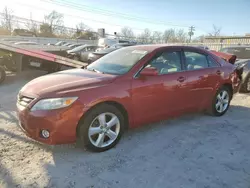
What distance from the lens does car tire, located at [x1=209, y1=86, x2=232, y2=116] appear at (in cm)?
478

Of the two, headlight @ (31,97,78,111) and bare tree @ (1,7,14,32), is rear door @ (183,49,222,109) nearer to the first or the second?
headlight @ (31,97,78,111)

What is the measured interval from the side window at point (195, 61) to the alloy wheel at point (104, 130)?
1808 mm

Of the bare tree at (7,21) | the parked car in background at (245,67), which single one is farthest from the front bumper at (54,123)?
the bare tree at (7,21)

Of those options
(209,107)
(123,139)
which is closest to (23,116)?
(123,139)

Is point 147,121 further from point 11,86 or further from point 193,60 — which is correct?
point 11,86

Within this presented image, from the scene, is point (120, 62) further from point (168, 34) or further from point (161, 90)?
point (168, 34)

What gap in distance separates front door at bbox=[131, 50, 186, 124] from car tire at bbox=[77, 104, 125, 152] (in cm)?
36

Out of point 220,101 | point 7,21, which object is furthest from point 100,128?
point 7,21

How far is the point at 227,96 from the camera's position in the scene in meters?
5.02

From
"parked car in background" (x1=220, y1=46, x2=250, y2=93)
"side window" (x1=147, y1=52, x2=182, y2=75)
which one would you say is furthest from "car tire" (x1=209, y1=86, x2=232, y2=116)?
"parked car in background" (x1=220, y1=46, x2=250, y2=93)

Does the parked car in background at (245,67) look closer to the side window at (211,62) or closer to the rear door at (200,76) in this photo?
the side window at (211,62)

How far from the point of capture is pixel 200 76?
4.34 meters

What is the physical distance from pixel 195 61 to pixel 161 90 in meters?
1.16

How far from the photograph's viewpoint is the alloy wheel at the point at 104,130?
322 cm
